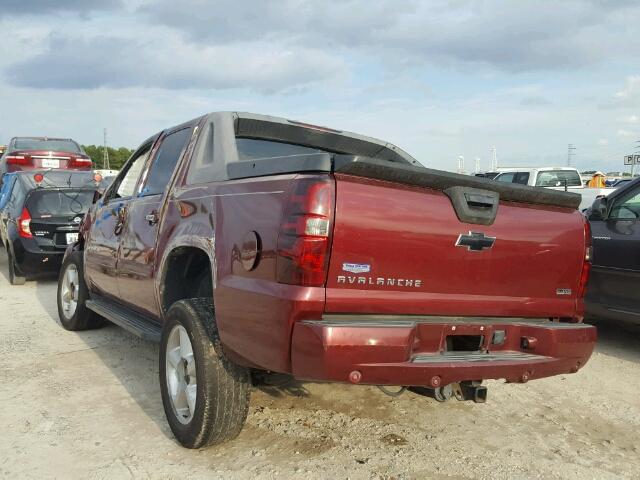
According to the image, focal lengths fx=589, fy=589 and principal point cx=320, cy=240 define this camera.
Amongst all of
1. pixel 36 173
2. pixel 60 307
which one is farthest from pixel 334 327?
pixel 36 173

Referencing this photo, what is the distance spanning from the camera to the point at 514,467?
124 inches

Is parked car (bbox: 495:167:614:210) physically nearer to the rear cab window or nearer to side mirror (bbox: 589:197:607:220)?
the rear cab window

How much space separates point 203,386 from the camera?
303 centimetres

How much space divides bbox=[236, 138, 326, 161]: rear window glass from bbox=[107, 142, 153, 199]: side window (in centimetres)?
111

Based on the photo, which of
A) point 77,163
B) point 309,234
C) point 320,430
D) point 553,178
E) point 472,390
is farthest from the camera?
point 553,178

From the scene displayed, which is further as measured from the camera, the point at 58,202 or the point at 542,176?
the point at 542,176

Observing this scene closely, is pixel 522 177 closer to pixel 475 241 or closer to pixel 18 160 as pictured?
pixel 18 160

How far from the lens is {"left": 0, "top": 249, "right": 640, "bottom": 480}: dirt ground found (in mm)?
3094

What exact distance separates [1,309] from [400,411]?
5.16 meters

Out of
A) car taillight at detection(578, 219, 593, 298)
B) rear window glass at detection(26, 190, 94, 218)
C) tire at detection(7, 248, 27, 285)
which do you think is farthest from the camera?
tire at detection(7, 248, 27, 285)

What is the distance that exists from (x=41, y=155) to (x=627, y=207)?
1313cm

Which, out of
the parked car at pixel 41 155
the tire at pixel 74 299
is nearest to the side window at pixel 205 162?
the tire at pixel 74 299

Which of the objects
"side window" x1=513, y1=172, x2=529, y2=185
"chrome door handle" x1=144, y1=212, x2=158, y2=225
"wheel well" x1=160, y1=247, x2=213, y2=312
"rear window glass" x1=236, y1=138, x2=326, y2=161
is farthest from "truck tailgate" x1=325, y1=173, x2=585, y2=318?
"side window" x1=513, y1=172, x2=529, y2=185

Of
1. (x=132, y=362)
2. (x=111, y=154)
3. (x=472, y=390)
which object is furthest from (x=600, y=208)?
(x=111, y=154)
